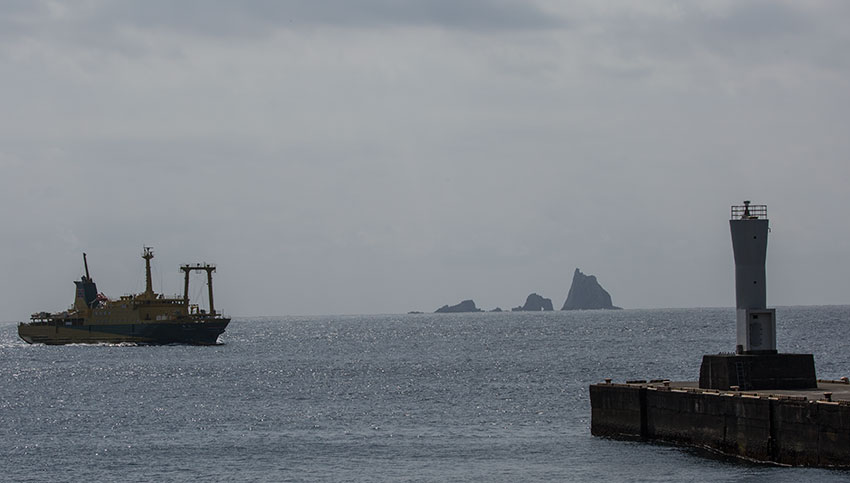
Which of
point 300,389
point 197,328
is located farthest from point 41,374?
point 197,328

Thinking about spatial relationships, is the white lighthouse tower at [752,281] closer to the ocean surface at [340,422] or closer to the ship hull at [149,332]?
the ocean surface at [340,422]

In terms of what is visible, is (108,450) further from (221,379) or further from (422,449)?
(221,379)

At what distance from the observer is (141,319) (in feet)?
517

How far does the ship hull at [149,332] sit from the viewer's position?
156 metres

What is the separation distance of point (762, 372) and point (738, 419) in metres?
4.74

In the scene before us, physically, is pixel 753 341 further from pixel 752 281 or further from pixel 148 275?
pixel 148 275

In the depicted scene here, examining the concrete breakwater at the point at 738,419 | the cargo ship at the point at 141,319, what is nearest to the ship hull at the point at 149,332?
the cargo ship at the point at 141,319

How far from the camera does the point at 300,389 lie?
8800cm

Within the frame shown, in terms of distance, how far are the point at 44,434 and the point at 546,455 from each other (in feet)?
90.5

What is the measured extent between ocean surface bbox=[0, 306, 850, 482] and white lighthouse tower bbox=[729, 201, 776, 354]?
6370 mm

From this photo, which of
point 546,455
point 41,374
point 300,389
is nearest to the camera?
point 546,455

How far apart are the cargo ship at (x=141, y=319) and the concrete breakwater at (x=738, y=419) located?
109 meters

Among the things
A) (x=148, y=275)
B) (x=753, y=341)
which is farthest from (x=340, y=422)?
(x=148, y=275)

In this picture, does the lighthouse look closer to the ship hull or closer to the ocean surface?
the ocean surface
